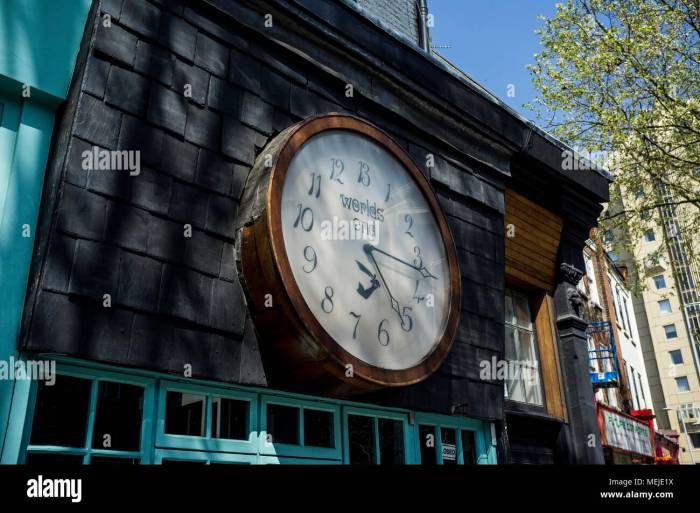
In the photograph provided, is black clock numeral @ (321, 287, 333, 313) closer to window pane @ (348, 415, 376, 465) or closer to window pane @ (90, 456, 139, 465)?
window pane @ (348, 415, 376, 465)

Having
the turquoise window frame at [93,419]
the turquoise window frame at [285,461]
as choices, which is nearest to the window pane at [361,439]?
the turquoise window frame at [285,461]

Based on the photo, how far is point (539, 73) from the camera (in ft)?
40.1

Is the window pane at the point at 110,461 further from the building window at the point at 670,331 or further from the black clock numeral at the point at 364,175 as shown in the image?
the building window at the point at 670,331

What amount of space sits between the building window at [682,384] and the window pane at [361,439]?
146 feet

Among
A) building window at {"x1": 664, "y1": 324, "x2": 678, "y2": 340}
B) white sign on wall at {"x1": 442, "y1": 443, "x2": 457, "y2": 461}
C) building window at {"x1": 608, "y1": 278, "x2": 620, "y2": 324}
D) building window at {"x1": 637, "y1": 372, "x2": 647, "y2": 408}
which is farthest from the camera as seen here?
building window at {"x1": 664, "y1": 324, "x2": 678, "y2": 340}

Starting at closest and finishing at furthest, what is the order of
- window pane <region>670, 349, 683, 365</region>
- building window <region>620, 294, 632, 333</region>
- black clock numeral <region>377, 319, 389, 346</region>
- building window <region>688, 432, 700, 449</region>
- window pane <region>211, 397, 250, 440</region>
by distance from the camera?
Answer: window pane <region>211, 397, 250, 440</region>, black clock numeral <region>377, 319, 389, 346</region>, building window <region>620, 294, 632, 333</region>, building window <region>688, 432, 700, 449</region>, window pane <region>670, 349, 683, 365</region>

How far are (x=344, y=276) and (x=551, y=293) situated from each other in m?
3.26

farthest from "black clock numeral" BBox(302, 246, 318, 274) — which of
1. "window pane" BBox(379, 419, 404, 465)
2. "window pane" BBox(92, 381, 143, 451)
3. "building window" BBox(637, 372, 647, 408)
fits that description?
"building window" BBox(637, 372, 647, 408)

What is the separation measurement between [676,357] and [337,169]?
4554cm

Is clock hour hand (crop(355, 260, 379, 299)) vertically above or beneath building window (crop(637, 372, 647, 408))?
beneath

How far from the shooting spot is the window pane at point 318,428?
10.7 ft

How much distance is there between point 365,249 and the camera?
354 cm

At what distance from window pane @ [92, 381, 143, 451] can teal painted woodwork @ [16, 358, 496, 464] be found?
3 cm

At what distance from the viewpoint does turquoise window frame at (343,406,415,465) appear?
3.44 metres
